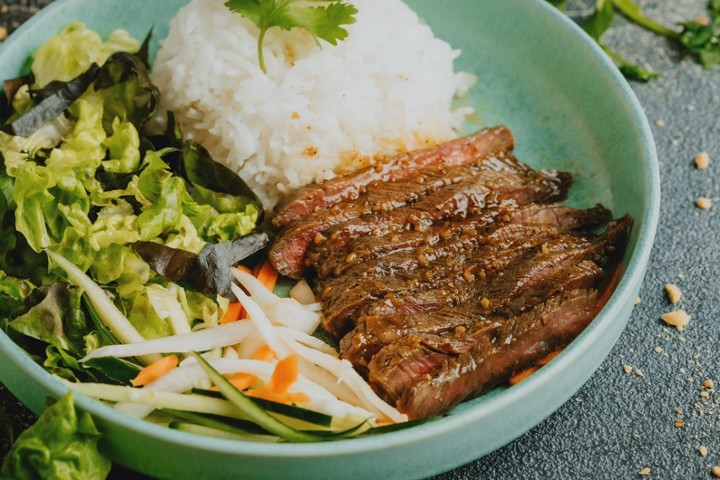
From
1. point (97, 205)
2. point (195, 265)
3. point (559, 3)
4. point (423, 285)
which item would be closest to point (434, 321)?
point (423, 285)

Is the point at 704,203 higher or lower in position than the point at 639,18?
lower

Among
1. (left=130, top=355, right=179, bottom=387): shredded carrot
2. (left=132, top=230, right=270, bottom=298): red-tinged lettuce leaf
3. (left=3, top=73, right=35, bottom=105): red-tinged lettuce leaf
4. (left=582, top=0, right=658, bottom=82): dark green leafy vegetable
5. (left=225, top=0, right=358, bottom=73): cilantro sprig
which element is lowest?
(left=130, top=355, right=179, bottom=387): shredded carrot

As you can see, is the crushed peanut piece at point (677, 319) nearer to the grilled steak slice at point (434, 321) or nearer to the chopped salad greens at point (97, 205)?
the grilled steak slice at point (434, 321)

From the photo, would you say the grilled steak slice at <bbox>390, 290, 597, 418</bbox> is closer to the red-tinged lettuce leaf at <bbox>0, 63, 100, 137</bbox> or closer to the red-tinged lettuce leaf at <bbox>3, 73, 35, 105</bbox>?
the red-tinged lettuce leaf at <bbox>0, 63, 100, 137</bbox>

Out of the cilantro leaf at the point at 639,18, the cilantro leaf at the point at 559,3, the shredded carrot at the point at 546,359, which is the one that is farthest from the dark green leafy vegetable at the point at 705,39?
the shredded carrot at the point at 546,359

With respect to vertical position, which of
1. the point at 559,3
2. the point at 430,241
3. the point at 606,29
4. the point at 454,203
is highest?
the point at 559,3

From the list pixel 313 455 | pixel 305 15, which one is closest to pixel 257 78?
pixel 305 15

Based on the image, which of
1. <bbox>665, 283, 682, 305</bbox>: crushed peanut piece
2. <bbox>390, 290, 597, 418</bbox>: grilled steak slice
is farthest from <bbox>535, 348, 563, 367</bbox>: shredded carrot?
<bbox>665, 283, 682, 305</bbox>: crushed peanut piece

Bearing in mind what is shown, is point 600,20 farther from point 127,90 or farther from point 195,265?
point 195,265
